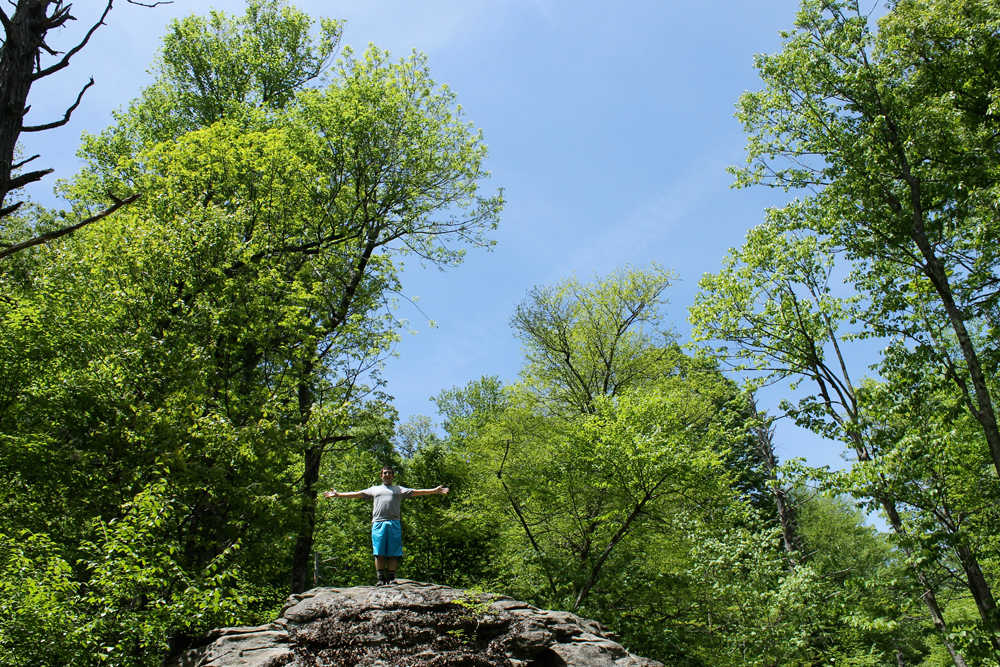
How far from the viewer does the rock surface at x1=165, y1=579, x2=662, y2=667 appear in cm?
639

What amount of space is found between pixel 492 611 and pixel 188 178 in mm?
10746

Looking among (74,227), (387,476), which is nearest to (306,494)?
(387,476)

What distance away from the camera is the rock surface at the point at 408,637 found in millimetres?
6395

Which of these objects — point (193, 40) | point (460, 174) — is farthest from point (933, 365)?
point (193, 40)

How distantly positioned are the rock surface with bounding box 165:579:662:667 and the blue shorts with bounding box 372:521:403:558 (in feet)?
2.97

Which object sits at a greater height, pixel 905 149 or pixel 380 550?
pixel 905 149

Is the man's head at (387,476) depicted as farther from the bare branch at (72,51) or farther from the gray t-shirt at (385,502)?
the bare branch at (72,51)

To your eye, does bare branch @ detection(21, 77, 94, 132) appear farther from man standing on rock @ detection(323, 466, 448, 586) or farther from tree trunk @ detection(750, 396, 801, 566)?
tree trunk @ detection(750, 396, 801, 566)

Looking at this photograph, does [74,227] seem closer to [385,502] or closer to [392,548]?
[385,502]

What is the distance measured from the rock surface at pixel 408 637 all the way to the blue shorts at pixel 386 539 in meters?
0.91

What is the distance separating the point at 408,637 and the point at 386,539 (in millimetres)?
2060

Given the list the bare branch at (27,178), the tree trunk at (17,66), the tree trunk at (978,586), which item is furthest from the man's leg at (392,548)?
the tree trunk at (978,586)

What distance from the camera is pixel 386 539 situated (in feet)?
28.2

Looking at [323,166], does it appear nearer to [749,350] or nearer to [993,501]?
[749,350]
